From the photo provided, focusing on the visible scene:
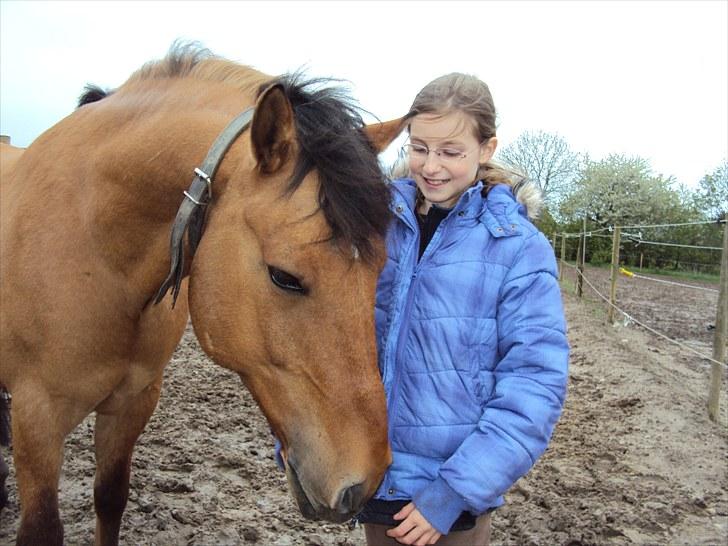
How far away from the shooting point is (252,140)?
1.45 metres

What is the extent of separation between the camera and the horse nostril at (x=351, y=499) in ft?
4.60

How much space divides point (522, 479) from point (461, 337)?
2.55 m

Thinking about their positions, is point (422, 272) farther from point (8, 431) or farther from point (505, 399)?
point (8, 431)

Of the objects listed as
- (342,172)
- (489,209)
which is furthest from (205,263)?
(489,209)

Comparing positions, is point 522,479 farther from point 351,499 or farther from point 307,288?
point 307,288

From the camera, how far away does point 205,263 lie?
159cm

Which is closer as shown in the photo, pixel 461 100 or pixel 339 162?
pixel 339 162

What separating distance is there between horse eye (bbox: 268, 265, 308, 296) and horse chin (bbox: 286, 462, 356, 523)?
0.45 meters

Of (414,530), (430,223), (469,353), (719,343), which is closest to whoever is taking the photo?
(414,530)

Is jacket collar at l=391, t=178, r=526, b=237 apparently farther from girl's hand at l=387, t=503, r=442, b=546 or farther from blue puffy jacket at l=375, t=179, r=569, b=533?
girl's hand at l=387, t=503, r=442, b=546

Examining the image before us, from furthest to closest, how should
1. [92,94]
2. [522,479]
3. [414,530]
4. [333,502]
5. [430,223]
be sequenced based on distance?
[522,479], [92,94], [430,223], [414,530], [333,502]

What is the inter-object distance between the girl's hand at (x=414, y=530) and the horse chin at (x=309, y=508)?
0.15 meters

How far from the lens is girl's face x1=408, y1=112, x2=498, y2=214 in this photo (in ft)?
5.44

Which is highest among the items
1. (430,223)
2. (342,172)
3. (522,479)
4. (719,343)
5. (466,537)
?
(342,172)
